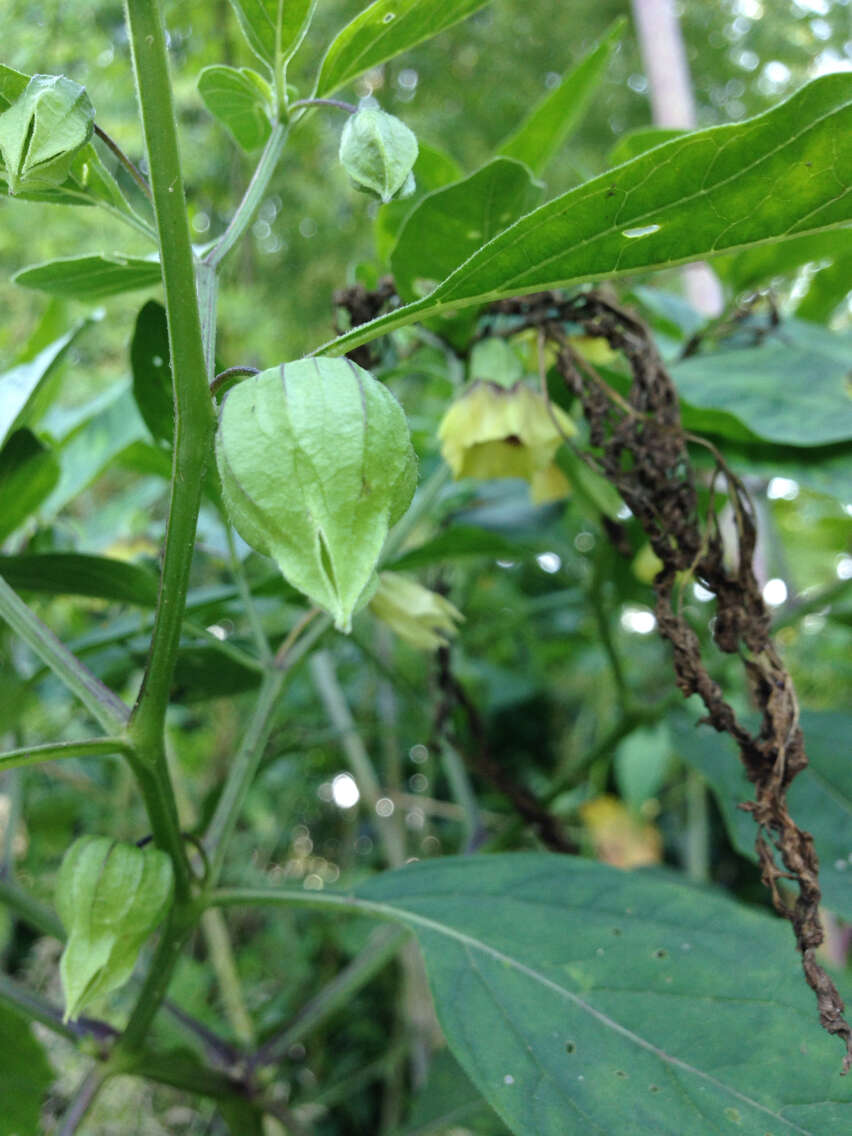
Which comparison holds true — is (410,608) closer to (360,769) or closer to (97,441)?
(97,441)

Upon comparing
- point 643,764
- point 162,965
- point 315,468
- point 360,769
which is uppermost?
point 315,468

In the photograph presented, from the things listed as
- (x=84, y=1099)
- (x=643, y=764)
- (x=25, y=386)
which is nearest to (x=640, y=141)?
(x=25, y=386)

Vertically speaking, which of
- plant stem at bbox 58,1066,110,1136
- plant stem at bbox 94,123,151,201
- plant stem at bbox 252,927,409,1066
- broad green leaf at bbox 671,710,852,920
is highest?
plant stem at bbox 94,123,151,201

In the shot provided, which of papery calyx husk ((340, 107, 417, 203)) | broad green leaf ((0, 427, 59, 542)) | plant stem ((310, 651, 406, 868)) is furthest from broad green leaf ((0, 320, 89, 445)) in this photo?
plant stem ((310, 651, 406, 868))

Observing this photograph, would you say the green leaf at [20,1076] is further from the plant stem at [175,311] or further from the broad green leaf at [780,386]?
the broad green leaf at [780,386]

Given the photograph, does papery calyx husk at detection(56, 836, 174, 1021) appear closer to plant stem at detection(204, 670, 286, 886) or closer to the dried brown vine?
plant stem at detection(204, 670, 286, 886)

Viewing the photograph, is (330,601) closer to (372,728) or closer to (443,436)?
(443,436)
